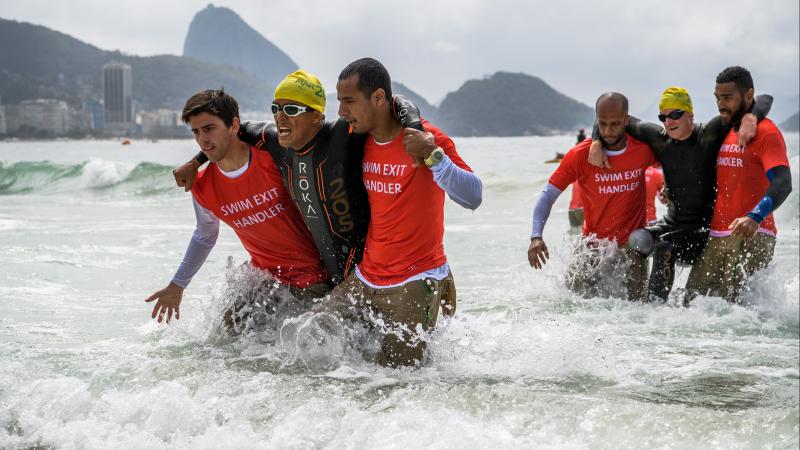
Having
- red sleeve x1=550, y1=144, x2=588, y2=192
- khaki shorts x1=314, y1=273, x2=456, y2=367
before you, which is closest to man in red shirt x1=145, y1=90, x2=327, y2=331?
khaki shorts x1=314, y1=273, x2=456, y2=367

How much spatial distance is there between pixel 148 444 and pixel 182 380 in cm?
78

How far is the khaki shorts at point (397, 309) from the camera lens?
13.4 ft

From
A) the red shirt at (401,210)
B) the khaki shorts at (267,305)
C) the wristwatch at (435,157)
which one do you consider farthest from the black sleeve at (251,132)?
the wristwatch at (435,157)

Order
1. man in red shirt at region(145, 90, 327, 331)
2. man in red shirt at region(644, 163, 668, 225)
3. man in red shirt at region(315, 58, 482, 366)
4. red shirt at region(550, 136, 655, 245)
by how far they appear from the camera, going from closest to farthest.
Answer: man in red shirt at region(315, 58, 482, 366) < man in red shirt at region(145, 90, 327, 331) < red shirt at region(550, 136, 655, 245) < man in red shirt at region(644, 163, 668, 225)

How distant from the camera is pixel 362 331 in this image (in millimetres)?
4336

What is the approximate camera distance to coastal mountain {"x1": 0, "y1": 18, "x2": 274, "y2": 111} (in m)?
106

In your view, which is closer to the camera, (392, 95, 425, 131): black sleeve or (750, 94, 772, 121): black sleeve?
(392, 95, 425, 131): black sleeve

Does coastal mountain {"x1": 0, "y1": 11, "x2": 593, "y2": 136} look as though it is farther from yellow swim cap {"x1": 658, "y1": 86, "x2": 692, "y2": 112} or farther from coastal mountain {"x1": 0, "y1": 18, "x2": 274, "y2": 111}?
yellow swim cap {"x1": 658, "y1": 86, "x2": 692, "y2": 112}

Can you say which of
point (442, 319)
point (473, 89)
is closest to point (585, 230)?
point (442, 319)

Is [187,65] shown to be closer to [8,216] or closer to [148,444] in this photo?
[8,216]

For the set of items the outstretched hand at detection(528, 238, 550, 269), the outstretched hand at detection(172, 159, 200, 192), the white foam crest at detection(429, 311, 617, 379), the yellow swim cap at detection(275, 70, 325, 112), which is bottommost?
the white foam crest at detection(429, 311, 617, 379)

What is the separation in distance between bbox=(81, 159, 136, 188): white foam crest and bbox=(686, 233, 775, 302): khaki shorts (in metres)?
25.2

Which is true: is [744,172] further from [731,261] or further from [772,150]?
[731,261]

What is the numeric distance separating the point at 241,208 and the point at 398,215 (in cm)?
112
